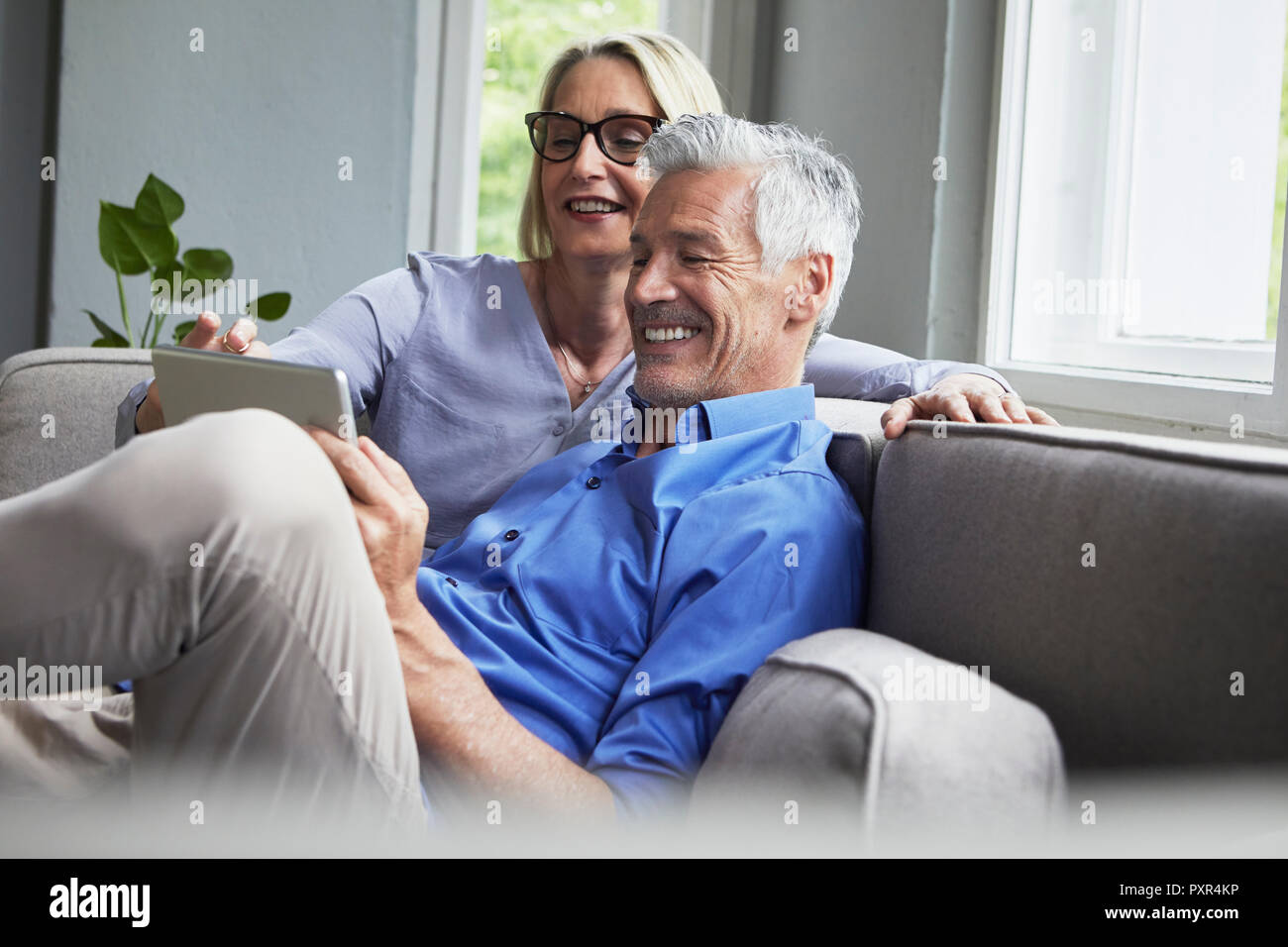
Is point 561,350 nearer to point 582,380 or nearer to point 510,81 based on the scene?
point 582,380

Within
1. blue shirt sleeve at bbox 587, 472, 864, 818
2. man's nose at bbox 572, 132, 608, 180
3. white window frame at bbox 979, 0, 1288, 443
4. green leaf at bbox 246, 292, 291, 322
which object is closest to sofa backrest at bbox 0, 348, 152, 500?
green leaf at bbox 246, 292, 291, 322

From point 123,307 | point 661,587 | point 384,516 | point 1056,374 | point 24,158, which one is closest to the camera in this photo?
point 384,516

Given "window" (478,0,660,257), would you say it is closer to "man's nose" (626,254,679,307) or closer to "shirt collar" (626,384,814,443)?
"man's nose" (626,254,679,307)

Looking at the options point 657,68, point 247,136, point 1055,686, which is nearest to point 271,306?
point 247,136

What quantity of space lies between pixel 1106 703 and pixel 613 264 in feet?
3.64

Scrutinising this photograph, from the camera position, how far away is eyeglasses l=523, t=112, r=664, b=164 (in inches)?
70.3

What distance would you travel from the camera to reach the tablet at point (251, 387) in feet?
3.22

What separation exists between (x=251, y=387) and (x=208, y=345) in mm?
476

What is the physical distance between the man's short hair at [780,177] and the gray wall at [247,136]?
5.12ft

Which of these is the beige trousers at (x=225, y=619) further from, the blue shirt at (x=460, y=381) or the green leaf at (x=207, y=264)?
the green leaf at (x=207, y=264)

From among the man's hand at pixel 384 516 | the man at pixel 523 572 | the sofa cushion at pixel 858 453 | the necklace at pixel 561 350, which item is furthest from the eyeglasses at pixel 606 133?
the man's hand at pixel 384 516

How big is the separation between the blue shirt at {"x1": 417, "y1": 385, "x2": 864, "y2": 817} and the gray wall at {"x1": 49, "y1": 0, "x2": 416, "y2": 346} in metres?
1.68

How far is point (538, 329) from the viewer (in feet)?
5.75
